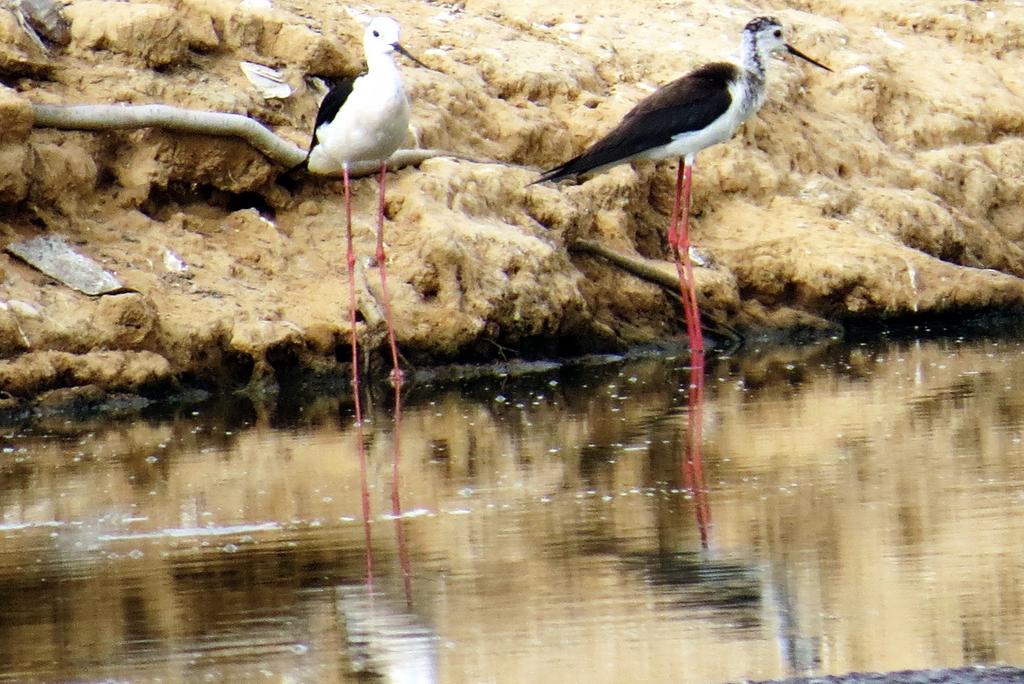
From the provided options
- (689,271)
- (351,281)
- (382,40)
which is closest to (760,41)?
(689,271)

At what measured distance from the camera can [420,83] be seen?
48.1 feet

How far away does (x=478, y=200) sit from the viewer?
45.1ft

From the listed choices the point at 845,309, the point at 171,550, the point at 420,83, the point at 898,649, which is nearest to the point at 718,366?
the point at 845,309

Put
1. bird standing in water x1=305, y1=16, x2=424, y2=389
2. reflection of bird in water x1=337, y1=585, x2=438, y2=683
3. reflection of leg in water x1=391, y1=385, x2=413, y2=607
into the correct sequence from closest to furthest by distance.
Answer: reflection of bird in water x1=337, y1=585, x2=438, y2=683 → reflection of leg in water x1=391, y1=385, x2=413, y2=607 → bird standing in water x1=305, y1=16, x2=424, y2=389

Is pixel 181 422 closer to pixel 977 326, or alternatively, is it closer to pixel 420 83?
pixel 420 83

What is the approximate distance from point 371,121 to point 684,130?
7.35ft

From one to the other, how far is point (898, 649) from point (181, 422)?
664 cm

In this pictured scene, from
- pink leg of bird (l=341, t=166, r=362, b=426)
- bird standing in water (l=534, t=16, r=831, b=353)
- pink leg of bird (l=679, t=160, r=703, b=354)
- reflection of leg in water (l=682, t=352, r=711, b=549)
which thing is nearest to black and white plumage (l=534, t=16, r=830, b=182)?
bird standing in water (l=534, t=16, r=831, b=353)

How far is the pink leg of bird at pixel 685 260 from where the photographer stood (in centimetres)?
1306

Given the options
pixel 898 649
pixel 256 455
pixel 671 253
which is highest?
pixel 671 253

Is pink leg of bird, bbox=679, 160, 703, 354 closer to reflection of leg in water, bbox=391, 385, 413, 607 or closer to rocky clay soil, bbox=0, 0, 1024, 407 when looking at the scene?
rocky clay soil, bbox=0, 0, 1024, 407

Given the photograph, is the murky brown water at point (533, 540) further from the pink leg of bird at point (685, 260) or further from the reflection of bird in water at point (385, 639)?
the pink leg of bird at point (685, 260)

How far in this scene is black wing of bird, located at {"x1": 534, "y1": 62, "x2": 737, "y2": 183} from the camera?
13211mm

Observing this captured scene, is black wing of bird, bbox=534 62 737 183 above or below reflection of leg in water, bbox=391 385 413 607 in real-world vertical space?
above
